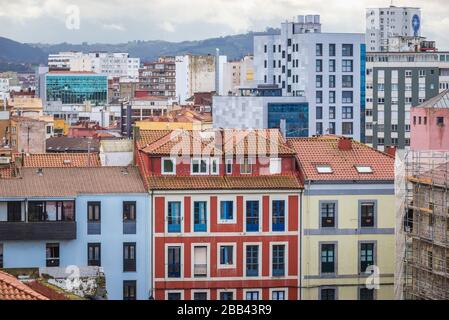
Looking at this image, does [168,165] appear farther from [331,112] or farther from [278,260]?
[331,112]

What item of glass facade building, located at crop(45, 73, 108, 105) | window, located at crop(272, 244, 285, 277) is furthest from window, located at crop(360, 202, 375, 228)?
glass facade building, located at crop(45, 73, 108, 105)

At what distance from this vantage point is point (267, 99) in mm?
42094

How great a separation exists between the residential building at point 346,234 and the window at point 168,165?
180 cm

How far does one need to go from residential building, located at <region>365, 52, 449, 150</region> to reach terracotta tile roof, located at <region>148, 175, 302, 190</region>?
3182cm

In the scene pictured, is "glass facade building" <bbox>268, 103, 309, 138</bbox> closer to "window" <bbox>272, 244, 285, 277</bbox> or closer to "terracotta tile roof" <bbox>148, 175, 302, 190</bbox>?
"terracotta tile roof" <bbox>148, 175, 302, 190</bbox>

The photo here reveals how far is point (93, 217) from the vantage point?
1566cm

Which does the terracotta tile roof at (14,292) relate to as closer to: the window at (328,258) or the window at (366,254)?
the window at (328,258)

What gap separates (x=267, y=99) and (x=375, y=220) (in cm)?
2602

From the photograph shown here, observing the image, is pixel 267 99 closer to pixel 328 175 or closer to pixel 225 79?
pixel 328 175

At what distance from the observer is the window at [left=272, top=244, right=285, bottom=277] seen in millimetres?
16016

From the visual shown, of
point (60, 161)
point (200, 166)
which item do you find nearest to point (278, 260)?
point (200, 166)

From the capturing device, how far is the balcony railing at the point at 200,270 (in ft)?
51.8

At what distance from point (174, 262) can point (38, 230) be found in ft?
6.20

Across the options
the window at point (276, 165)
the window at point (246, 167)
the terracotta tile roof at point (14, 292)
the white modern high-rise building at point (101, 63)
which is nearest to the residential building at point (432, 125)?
the window at point (276, 165)
